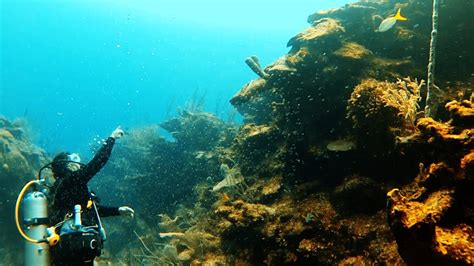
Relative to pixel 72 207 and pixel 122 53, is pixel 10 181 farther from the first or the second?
pixel 122 53

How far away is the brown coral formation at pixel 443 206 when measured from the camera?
7.22 feet

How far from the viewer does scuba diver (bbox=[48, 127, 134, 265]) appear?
176 inches

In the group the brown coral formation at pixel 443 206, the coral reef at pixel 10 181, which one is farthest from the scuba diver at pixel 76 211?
the coral reef at pixel 10 181

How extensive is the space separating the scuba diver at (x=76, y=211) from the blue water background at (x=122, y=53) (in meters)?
60.8

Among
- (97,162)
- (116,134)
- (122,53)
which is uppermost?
(122,53)

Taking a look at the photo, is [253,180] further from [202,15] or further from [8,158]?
[202,15]

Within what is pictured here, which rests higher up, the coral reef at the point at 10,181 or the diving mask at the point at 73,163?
the coral reef at the point at 10,181

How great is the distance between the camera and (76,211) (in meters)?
4.65

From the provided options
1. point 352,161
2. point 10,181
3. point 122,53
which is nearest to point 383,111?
point 352,161

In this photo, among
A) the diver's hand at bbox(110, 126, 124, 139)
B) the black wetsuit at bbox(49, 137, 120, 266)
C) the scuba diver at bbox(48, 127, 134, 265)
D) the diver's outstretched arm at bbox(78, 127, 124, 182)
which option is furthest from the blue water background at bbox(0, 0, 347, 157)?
the black wetsuit at bbox(49, 137, 120, 266)

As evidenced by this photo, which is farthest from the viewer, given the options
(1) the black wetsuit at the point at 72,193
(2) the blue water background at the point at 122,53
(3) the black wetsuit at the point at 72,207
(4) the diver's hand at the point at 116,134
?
(2) the blue water background at the point at 122,53

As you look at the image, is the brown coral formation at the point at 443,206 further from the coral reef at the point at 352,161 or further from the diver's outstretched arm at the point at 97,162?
the diver's outstretched arm at the point at 97,162

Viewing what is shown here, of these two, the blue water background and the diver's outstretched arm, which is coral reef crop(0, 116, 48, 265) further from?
the blue water background

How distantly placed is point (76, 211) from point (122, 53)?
12417 cm
